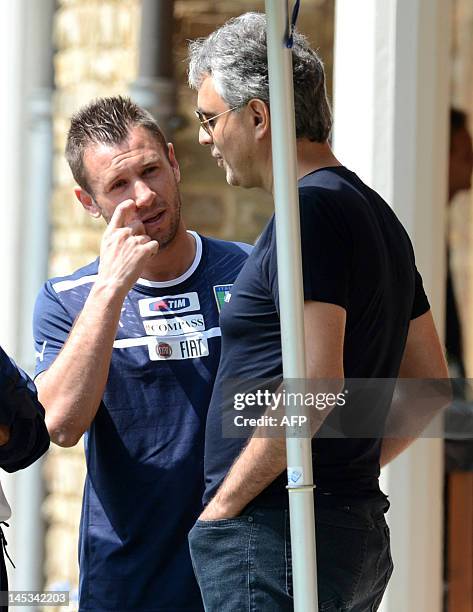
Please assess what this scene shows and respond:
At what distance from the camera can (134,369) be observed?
298 cm

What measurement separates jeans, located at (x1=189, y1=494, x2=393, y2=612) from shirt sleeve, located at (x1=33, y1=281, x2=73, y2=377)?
71 centimetres

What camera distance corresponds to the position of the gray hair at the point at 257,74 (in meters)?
2.60

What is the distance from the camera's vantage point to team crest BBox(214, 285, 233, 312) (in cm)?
305

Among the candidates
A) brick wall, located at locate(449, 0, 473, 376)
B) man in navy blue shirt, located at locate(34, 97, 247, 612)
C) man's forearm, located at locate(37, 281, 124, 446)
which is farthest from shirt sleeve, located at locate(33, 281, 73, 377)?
brick wall, located at locate(449, 0, 473, 376)

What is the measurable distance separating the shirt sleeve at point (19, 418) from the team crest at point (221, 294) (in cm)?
56

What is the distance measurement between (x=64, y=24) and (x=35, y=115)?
0.43 meters

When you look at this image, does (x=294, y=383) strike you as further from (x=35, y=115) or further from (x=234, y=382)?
(x=35, y=115)

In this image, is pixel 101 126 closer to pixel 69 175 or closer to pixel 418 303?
pixel 418 303

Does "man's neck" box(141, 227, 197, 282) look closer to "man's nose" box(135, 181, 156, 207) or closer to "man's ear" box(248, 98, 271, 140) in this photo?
"man's nose" box(135, 181, 156, 207)

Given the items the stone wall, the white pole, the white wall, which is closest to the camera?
the white pole

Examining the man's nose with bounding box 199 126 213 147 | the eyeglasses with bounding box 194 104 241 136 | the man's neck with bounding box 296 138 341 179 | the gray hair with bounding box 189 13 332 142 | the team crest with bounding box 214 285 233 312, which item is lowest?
the team crest with bounding box 214 285 233 312

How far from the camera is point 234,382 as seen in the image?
2.51 m

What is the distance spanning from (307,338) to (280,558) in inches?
16.6

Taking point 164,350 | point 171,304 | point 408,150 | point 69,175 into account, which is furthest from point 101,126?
point 69,175
